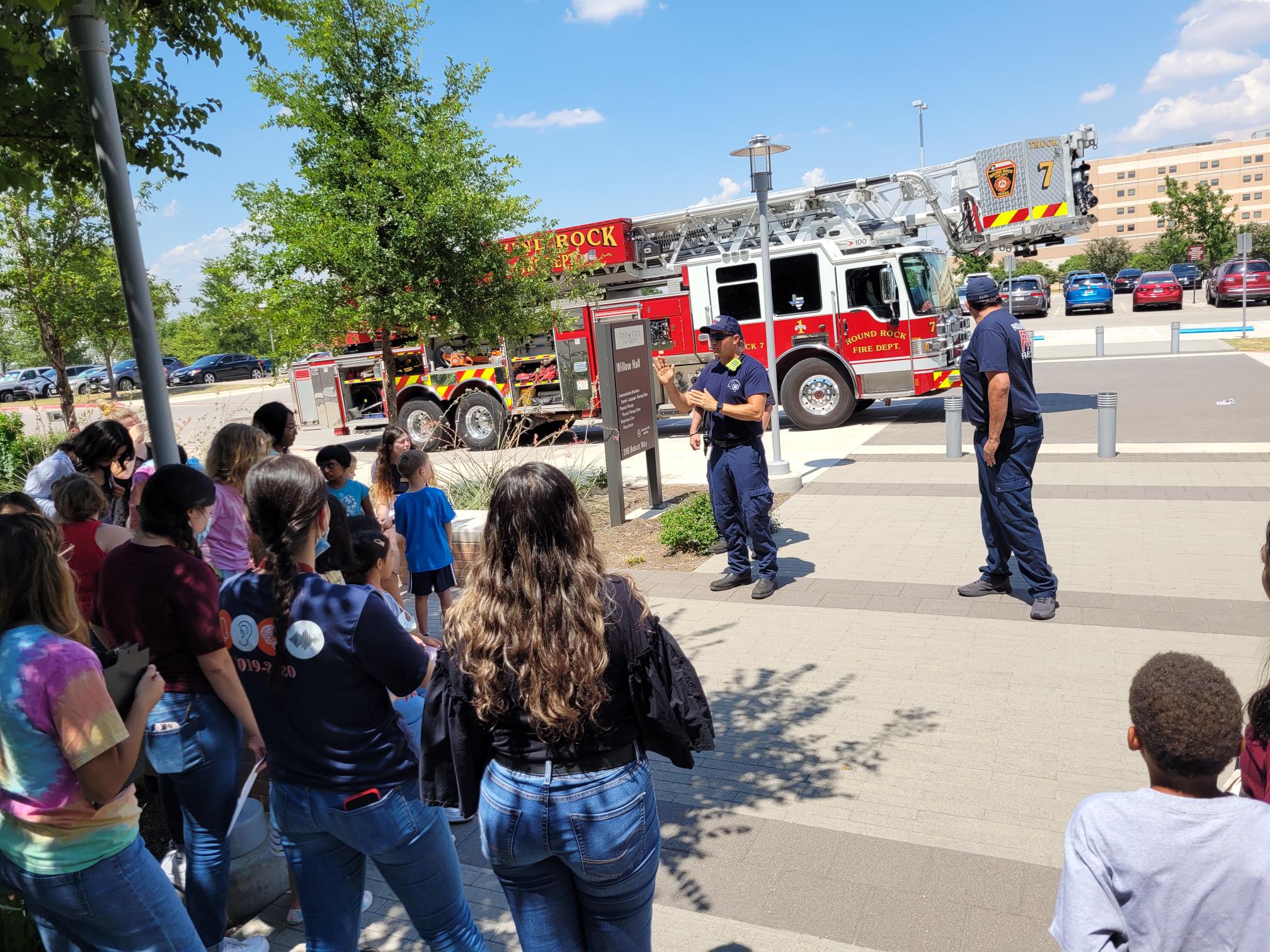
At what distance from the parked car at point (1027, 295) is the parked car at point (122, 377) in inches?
1337

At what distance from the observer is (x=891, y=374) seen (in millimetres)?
14023

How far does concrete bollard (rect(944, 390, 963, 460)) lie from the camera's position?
10878 millimetres

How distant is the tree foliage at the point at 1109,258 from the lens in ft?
209

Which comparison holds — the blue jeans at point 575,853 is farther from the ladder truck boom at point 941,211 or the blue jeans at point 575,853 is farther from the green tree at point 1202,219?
the green tree at point 1202,219

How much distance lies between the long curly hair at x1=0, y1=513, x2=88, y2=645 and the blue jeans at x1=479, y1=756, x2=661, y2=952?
3.74 feet

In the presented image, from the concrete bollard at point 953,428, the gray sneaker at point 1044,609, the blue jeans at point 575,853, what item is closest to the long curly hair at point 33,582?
the blue jeans at point 575,853

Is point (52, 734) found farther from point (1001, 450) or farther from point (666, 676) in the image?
point (1001, 450)

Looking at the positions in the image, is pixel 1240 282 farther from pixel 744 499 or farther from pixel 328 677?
pixel 328 677

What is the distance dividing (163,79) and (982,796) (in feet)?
19.7

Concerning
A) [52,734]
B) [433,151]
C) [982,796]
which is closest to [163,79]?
[433,151]

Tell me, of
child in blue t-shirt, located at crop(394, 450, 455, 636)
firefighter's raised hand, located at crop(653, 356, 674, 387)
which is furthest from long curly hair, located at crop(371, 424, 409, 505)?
firefighter's raised hand, located at crop(653, 356, 674, 387)

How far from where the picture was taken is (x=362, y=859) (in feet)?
8.75

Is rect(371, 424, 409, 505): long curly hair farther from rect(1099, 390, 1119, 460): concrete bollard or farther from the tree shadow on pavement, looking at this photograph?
rect(1099, 390, 1119, 460): concrete bollard

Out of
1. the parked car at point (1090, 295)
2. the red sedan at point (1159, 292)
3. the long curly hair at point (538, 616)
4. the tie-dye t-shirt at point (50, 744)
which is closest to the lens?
the long curly hair at point (538, 616)
